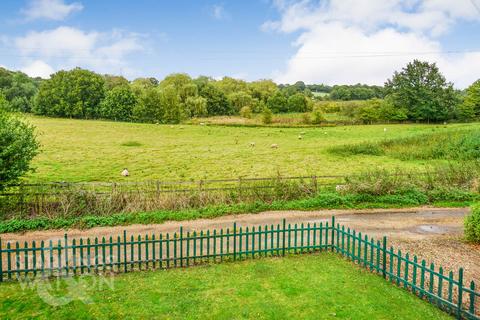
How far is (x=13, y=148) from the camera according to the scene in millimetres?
16641

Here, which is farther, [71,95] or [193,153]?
[71,95]

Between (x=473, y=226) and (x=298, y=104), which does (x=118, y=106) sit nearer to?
(x=298, y=104)

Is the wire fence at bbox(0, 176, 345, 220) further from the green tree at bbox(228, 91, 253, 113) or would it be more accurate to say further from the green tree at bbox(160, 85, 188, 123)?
the green tree at bbox(228, 91, 253, 113)

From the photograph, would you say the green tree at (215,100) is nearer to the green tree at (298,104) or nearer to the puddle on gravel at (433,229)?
the green tree at (298,104)

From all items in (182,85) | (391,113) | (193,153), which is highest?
(182,85)

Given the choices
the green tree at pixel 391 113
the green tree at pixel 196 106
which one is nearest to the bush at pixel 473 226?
the green tree at pixel 391 113

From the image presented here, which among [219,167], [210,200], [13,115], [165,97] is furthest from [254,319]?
[165,97]

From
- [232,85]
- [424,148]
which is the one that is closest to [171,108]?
[232,85]

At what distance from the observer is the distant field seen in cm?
2938

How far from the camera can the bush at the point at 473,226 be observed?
14.8m

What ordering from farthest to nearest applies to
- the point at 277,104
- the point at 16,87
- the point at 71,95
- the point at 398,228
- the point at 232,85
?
the point at 232,85 → the point at 277,104 → the point at 16,87 → the point at 71,95 → the point at 398,228

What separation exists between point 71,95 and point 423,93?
71546 mm

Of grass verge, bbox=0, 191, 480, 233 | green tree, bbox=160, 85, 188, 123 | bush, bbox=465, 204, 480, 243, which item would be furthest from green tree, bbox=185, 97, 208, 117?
bush, bbox=465, 204, 480, 243

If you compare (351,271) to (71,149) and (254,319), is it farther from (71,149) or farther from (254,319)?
(71,149)
